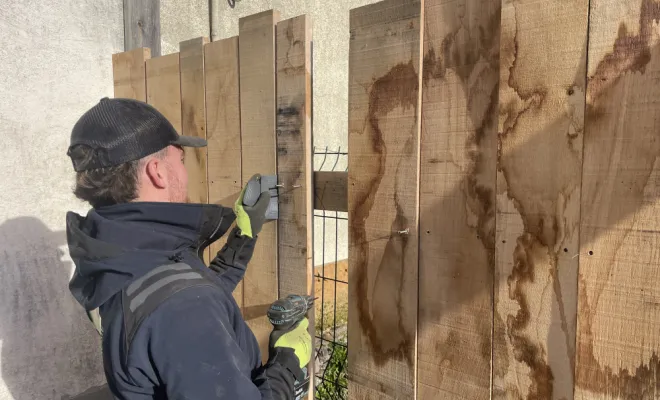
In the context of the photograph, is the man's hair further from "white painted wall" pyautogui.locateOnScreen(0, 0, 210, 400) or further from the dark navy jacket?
"white painted wall" pyautogui.locateOnScreen(0, 0, 210, 400)

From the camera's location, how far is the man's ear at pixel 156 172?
58.0 inches

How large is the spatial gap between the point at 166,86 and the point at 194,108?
291 mm

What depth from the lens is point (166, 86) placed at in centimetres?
249

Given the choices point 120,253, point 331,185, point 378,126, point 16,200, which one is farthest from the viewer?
point 16,200

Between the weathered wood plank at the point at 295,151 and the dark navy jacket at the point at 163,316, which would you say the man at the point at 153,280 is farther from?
the weathered wood plank at the point at 295,151

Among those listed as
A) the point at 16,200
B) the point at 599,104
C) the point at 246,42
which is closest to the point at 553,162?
the point at 599,104

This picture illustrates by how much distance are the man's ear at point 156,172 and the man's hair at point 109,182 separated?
0.09ft

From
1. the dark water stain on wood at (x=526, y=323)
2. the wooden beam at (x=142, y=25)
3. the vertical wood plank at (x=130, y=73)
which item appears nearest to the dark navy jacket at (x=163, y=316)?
the dark water stain on wood at (x=526, y=323)

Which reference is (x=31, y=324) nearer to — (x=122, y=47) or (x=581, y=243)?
(x=122, y=47)

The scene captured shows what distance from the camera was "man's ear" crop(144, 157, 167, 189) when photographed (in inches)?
58.0

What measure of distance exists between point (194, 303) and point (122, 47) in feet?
7.95

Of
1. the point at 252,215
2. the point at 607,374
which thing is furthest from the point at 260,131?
the point at 607,374

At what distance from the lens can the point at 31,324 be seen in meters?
2.68

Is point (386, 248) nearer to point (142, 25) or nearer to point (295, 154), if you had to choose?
point (295, 154)
